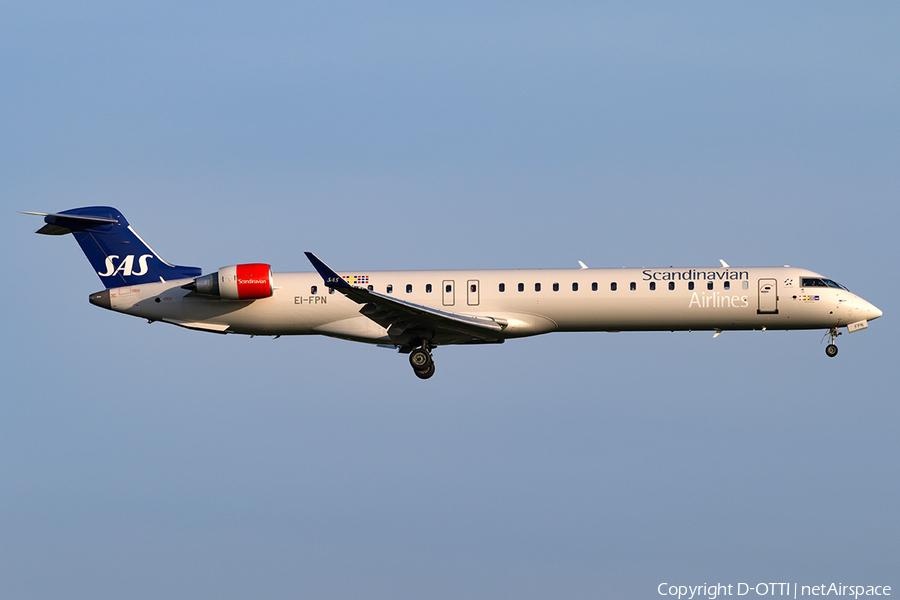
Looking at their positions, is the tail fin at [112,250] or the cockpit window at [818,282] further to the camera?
the tail fin at [112,250]

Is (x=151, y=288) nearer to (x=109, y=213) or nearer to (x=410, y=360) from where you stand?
(x=109, y=213)

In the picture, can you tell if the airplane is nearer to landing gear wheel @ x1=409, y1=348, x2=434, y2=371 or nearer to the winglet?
landing gear wheel @ x1=409, y1=348, x2=434, y2=371

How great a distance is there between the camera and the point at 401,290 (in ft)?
102

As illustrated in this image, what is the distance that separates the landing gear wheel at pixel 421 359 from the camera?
31031 millimetres

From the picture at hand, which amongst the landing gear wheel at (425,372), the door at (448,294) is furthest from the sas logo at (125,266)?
the door at (448,294)

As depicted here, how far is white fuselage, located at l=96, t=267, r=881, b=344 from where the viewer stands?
99.2 feet

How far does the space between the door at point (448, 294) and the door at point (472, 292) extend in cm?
45

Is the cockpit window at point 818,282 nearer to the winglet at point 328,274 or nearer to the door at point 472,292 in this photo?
the door at point 472,292

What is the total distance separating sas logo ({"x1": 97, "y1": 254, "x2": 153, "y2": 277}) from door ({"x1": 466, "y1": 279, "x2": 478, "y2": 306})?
398 inches

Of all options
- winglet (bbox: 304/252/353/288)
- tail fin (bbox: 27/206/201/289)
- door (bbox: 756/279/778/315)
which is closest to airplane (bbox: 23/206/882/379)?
door (bbox: 756/279/778/315)

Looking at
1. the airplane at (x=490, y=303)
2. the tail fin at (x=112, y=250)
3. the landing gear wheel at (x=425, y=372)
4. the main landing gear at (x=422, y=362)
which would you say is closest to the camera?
the airplane at (x=490, y=303)

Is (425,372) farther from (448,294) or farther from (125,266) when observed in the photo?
(125,266)

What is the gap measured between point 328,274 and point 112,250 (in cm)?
872

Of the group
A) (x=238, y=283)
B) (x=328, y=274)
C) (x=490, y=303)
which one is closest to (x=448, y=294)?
(x=490, y=303)
